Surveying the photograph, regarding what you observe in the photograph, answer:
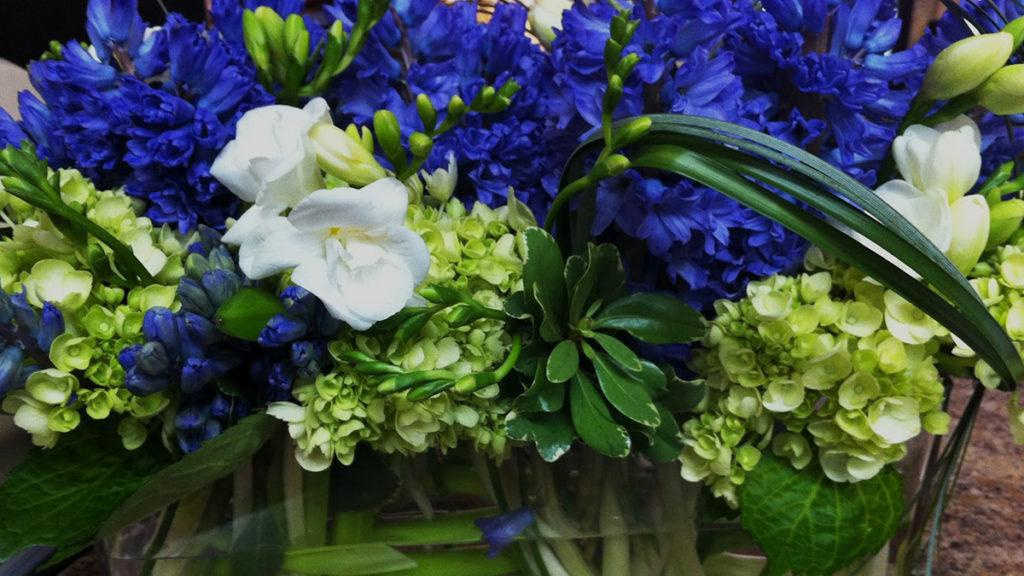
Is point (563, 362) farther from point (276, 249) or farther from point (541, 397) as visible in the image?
point (276, 249)

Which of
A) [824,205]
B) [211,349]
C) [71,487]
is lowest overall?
[71,487]

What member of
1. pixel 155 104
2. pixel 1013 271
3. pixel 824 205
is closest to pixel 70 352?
pixel 155 104

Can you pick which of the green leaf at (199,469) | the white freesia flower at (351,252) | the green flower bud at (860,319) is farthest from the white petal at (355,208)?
the green flower bud at (860,319)

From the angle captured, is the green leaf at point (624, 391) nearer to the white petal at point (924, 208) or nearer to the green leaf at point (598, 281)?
the green leaf at point (598, 281)

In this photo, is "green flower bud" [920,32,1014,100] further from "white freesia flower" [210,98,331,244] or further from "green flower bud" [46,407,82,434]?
"green flower bud" [46,407,82,434]

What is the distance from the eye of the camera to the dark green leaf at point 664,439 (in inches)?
16.0

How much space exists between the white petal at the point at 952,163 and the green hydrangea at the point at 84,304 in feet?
1.14

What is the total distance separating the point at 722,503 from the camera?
0.45 metres

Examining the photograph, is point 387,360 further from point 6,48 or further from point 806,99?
point 6,48

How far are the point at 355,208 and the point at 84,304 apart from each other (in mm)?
142

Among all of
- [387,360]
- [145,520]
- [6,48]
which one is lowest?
[6,48]

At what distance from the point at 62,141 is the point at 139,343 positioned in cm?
13

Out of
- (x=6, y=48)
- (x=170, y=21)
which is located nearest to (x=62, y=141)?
(x=170, y=21)

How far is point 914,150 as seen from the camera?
403 millimetres
